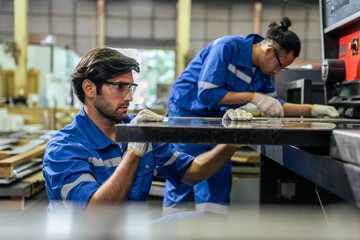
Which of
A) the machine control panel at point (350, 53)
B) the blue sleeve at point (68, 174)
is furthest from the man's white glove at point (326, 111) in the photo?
the blue sleeve at point (68, 174)

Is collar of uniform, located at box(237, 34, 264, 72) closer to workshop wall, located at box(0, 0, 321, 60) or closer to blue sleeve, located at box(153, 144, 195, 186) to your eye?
blue sleeve, located at box(153, 144, 195, 186)

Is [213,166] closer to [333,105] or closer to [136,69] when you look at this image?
[136,69]

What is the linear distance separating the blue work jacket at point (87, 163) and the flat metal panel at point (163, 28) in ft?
36.2

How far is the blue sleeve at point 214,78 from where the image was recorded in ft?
6.14

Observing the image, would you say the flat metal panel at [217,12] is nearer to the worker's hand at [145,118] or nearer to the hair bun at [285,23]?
the hair bun at [285,23]

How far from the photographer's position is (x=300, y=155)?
0.84 meters

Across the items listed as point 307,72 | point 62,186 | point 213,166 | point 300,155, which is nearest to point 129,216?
point 300,155

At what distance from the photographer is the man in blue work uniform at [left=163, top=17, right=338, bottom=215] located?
1.89 metres

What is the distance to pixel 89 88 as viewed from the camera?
1282mm

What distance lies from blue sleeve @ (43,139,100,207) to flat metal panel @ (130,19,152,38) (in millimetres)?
11525

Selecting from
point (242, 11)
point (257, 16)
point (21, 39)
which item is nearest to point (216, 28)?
point (242, 11)

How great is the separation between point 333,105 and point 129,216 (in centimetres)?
179

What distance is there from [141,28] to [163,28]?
32.3 inches

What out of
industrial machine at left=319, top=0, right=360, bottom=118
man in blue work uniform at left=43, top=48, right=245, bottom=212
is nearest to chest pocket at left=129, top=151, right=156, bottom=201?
man in blue work uniform at left=43, top=48, right=245, bottom=212
